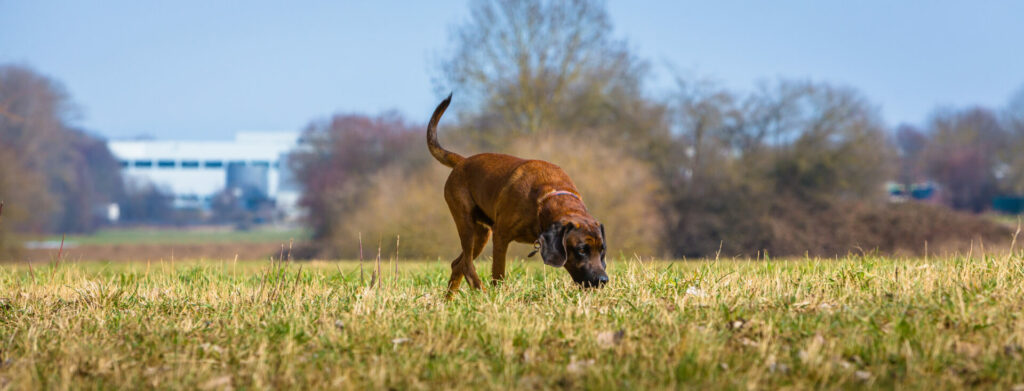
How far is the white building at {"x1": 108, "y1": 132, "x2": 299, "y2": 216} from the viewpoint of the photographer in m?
83.6

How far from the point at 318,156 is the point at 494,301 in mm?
53928

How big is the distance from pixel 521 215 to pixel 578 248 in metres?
0.66

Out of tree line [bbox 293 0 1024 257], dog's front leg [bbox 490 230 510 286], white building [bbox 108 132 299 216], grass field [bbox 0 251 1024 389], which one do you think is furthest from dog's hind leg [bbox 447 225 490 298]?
white building [bbox 108 132 299 216]

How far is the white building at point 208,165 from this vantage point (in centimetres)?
8356

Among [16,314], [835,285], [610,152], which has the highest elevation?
[610,152]

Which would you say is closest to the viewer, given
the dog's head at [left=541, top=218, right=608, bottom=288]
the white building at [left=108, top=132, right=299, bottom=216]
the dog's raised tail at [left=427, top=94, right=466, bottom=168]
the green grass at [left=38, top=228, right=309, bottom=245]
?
the dog's head at [left=541, top=218, right=608, bottom=288]

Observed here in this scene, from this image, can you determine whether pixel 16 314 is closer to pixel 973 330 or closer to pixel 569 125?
pixel 973 330

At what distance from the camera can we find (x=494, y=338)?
474cm

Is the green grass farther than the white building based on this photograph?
No

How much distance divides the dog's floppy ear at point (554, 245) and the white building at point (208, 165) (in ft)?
262

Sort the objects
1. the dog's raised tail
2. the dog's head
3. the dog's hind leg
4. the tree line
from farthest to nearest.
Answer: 1. the tree line
2. the dog's raised tail
3. the dog's hind leg
4. the dog's head

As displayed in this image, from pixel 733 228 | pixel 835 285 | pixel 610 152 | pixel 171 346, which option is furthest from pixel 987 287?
pixel 733 228

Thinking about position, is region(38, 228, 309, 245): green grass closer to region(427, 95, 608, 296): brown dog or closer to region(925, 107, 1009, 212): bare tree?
region(925, 107, 1009, 212): bare tree

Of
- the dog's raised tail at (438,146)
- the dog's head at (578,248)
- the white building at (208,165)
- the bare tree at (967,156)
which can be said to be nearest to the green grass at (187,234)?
the white building at (208,165)
